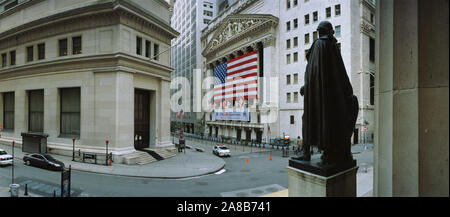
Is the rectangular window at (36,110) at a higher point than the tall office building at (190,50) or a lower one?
lower

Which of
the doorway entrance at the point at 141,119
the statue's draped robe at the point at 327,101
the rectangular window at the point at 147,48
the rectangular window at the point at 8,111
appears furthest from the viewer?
the rectangular window at the point at 8,111

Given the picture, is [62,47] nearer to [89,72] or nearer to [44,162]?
[89,72]

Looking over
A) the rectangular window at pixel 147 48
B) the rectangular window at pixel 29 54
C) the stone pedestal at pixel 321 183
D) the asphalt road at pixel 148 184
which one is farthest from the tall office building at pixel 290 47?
the rectangular window at pixel 29 54

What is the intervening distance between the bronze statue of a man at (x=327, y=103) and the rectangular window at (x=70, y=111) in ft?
81.2

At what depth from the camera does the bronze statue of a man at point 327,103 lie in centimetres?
492

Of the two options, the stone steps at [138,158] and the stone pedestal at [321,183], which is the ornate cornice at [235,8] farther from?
the stone pedestal at [321,183]

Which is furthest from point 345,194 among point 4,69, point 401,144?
point 4,69

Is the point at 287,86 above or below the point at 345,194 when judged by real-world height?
above

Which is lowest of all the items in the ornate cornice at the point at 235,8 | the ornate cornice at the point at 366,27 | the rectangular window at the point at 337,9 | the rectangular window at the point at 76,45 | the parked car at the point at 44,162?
the parked car at the point at 44,162

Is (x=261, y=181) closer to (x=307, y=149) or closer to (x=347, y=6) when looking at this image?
(x=307, y=149)

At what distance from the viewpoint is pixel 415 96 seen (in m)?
3.44

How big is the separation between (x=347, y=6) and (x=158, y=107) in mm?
34387

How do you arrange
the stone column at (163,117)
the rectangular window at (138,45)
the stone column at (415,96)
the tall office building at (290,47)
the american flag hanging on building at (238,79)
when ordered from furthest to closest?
the american flag hanging on building at (238,79)
the tall office building at (290,47)
the stone column at (163,117)
the rectangular window at (138,45)
the stone column at (415,96)
